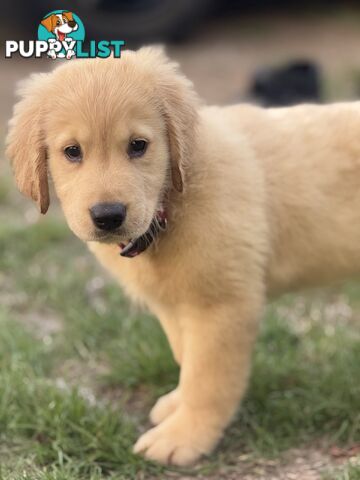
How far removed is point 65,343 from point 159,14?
5007mm

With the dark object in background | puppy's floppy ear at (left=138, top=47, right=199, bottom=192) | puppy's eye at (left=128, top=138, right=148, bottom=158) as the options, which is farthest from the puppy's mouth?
the dark object in background

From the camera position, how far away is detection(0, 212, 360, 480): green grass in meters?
3.40

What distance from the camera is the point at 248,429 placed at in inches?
145

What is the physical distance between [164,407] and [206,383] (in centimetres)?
41

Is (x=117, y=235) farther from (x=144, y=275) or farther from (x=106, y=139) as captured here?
(x=144, y=275)

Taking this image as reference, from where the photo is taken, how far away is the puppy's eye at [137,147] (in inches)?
114

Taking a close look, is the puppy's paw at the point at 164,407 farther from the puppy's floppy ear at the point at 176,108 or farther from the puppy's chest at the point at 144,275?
the puppy's floppy ear at the point at 176,108

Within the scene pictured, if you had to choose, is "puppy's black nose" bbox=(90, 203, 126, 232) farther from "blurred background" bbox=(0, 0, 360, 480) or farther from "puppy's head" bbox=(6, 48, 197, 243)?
"blurred background" bbox=(0, 0, 360, 480)

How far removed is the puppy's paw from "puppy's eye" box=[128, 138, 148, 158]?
4.09ft

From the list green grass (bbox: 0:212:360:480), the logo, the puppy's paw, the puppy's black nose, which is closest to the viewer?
the puppy's black nose

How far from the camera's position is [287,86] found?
7.02m

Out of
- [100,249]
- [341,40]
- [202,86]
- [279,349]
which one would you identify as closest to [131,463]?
[100,249]

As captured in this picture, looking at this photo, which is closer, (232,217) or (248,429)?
(232,217)

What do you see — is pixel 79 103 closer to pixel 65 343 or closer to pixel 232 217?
pixel 232 217
